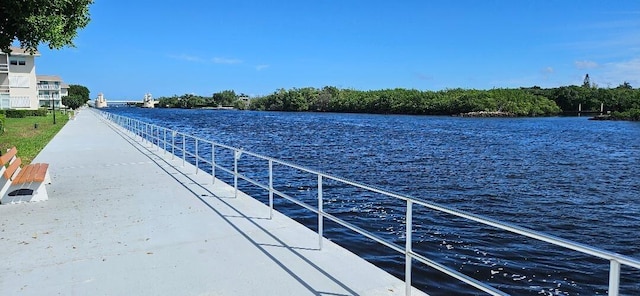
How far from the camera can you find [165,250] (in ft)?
17.8

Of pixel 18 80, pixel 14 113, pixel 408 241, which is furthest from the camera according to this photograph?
pixel 18 80

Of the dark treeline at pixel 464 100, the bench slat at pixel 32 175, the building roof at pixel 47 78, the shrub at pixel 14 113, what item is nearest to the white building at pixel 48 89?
the building roof at pixel 47 78

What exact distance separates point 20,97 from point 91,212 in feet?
216

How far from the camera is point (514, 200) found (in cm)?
1419

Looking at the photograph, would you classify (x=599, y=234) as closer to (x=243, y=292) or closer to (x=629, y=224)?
(x=629, y=224)

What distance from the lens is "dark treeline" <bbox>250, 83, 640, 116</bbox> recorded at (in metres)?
119

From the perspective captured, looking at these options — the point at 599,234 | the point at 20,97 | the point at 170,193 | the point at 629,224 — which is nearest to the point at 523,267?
the point at 599,234

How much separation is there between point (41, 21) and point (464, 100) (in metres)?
119

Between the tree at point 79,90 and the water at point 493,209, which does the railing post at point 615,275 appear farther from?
the tree at point 79,90

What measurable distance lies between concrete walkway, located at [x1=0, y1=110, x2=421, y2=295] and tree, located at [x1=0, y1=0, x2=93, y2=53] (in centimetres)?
356

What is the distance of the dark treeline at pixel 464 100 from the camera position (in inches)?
4666

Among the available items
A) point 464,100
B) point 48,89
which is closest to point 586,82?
point 464,100

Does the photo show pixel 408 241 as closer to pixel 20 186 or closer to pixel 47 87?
pixel 20 186

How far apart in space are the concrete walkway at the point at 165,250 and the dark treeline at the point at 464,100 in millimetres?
115751
